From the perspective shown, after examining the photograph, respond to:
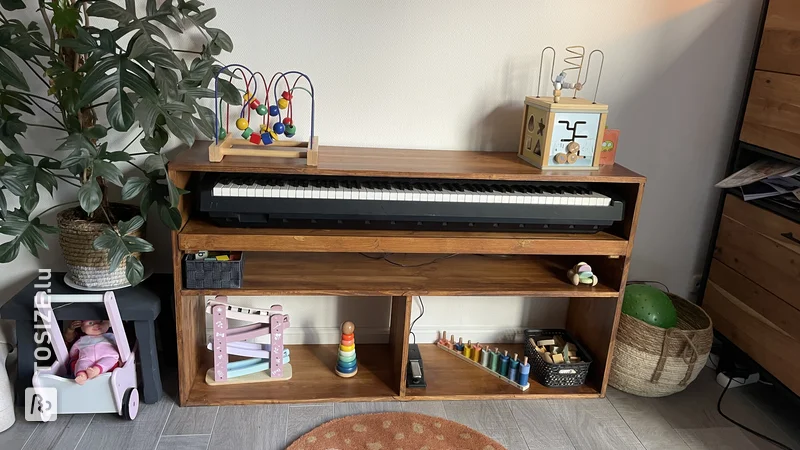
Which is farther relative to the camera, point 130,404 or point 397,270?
point 397,270

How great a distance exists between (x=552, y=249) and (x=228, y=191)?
3.36 ft

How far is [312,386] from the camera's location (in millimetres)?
2162

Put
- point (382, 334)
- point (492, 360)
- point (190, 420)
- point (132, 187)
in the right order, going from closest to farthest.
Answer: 1. point (132, 187)
2. point (190, 420)
3. point (492, 360)
4. point (382, 334)

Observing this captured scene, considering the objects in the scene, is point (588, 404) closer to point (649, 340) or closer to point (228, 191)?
point (649, 340)

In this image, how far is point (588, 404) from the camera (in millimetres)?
2193

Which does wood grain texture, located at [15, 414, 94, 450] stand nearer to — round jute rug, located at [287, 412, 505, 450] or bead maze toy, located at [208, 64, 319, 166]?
round jute rug, located at [287, 412, 505, 450]

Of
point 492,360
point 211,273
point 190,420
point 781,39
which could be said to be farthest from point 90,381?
point 781,39

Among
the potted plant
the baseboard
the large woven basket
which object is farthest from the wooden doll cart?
the large woven basket

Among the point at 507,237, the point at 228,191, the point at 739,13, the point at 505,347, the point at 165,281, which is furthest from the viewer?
the point at 505,347

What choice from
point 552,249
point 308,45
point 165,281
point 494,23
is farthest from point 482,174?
point 165,281

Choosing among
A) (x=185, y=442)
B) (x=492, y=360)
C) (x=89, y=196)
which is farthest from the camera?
(x=492, y=360)

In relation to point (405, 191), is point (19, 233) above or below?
below

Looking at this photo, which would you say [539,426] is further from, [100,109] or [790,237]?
[100,109]

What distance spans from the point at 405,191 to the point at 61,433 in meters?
1.27
